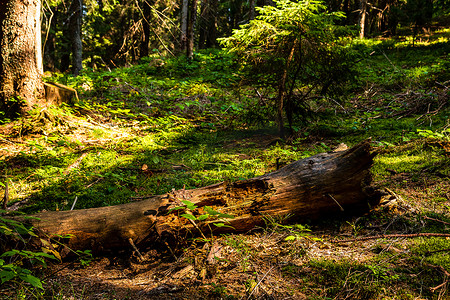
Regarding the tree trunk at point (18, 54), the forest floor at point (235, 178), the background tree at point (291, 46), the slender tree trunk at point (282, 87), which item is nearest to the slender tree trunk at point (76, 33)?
the forest floor at point (235, 178)

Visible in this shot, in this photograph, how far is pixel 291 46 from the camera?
4980 mm

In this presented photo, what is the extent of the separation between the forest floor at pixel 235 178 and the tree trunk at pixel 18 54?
1.34 feet

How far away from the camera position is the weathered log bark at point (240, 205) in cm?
260

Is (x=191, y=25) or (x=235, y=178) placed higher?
(x=191, y=25)

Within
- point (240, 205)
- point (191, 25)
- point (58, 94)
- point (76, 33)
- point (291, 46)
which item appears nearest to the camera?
point (240, 205)

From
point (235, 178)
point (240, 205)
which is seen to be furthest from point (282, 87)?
point (240, 205)

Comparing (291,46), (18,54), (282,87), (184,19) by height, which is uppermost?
(184,19)

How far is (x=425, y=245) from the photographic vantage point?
2.26m

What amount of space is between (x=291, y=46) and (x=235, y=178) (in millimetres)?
2819

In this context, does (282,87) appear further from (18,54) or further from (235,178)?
(18,54)

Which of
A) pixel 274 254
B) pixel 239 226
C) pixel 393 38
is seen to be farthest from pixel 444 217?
pixel 393 38

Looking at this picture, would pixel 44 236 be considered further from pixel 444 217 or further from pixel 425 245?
pixel 444 217

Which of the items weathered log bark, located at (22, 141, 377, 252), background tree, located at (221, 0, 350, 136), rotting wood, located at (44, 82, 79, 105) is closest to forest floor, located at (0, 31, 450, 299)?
weathered log bark, located at (22, 141, 377, 252)

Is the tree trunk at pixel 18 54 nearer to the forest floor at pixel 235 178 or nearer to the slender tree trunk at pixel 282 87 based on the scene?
the forest floor at pixel 235 178
